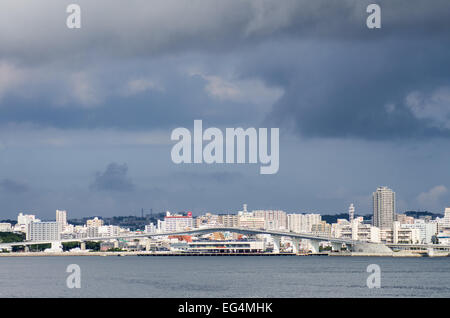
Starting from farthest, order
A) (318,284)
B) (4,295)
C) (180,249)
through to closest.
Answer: (180,249)
(318,284)
(4,295)

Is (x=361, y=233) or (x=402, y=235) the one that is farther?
(x=361, y=233)

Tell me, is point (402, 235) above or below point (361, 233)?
below

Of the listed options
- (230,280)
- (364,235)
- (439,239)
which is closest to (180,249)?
(364,235)

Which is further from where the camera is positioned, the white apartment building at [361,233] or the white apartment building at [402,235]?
the white apartment building at [361,233]

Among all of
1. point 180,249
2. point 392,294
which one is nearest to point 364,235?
point 180,249

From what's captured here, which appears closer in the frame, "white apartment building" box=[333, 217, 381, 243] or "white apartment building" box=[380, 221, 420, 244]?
"white apartment building" box=[380, 221, 420, 244]
